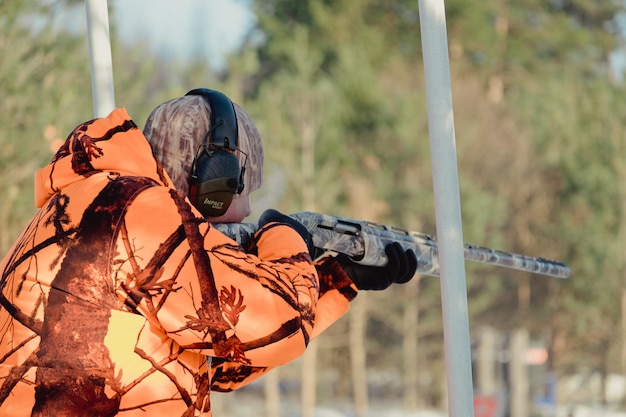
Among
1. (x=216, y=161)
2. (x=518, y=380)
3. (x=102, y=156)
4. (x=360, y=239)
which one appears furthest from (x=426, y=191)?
(x=102, y=156)

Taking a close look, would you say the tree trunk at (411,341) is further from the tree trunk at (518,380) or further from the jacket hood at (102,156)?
the jacket hood at (102,156)

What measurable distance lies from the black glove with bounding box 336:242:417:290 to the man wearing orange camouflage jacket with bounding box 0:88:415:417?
717 mm

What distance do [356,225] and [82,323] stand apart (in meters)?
1.03

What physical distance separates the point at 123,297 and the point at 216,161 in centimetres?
36

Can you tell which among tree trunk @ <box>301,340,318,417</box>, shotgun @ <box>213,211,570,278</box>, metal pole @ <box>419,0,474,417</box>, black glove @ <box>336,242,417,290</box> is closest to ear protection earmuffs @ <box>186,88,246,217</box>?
shotgun @ <box>213,211,570,278</box>

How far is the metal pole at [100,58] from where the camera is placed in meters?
2.85

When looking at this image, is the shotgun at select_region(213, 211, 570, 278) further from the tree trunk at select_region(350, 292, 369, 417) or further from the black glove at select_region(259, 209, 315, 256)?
the tree trunk at select_region(350, 292, 369, 417)

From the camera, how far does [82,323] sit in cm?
181

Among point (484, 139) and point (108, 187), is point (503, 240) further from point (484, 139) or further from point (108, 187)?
point (108, 187)

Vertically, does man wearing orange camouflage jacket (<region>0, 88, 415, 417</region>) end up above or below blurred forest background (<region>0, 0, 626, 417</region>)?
below

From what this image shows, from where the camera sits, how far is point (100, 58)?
9.43 feet

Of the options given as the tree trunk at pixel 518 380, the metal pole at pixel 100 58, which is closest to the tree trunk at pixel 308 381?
the tree trunk at pixel 518 380

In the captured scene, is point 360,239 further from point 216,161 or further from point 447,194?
point 216,161

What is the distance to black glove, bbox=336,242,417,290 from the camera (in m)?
2.64
